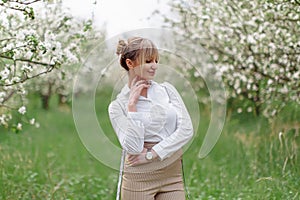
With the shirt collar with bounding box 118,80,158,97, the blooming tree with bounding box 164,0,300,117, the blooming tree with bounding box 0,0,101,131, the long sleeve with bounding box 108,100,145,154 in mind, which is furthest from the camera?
the blooming tree with bounding box 164,0,300,117

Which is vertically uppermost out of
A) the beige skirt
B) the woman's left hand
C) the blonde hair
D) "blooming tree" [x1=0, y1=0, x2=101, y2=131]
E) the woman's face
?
"blooming tree" [x1=0, y1=0, x2=101, y2=131]

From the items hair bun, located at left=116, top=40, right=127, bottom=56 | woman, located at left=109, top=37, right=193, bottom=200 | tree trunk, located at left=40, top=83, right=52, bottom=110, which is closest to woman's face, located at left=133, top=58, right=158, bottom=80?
woman, located at left=109, top=37, right=193, bottom=200

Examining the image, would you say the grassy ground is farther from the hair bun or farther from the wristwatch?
the wristwatch

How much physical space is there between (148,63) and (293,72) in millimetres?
4058

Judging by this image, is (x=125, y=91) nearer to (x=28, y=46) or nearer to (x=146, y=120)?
(x=146, y=120)

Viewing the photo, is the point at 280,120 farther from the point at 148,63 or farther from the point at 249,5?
the point at 148,63

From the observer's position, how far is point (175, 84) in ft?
14.1

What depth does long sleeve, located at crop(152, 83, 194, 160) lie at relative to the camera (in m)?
3.95

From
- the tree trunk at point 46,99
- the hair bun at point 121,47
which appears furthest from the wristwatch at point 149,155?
the tree trunk at point 46,99

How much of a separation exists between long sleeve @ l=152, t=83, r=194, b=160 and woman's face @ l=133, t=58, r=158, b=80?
145 mm

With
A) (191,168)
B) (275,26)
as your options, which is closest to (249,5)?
(275,26)

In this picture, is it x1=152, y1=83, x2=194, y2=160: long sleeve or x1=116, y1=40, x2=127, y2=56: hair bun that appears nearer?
x1=152, y1=83, x2=194, y2=160: long sleeve

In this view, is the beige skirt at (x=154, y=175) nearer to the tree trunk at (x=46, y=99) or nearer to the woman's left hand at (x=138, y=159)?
the woman's left hand at (x=138, y=159)

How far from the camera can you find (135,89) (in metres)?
3.99
